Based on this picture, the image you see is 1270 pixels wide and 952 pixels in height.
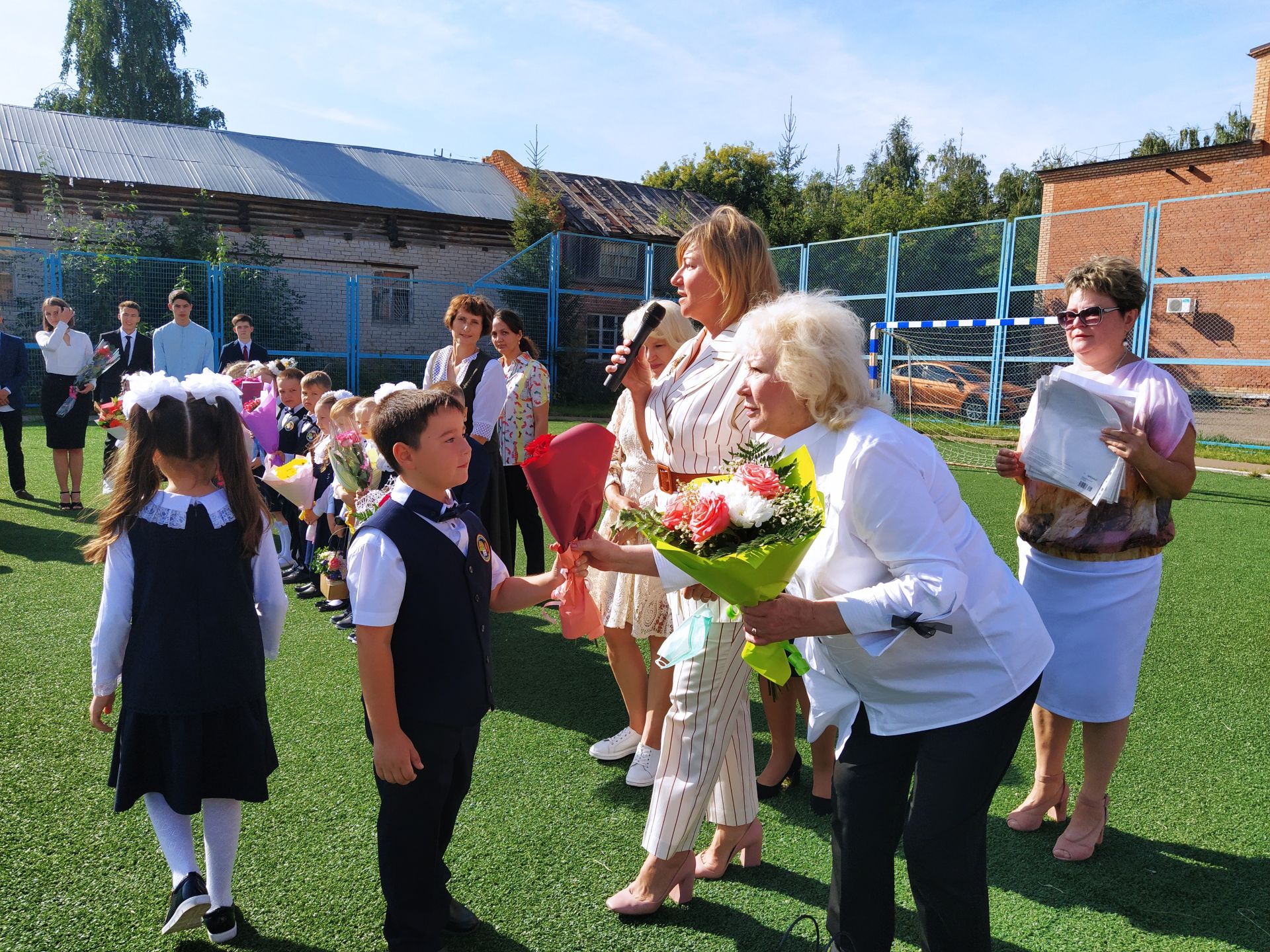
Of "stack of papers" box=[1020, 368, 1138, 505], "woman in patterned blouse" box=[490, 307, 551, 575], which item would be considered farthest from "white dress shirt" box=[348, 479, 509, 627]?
"woman in patterned blouse" box=[490, 307, 551, 575]

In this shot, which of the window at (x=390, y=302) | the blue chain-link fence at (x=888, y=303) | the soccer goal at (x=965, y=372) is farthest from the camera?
the window at (x=390, y=302)

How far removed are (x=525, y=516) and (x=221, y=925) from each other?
13.0ft

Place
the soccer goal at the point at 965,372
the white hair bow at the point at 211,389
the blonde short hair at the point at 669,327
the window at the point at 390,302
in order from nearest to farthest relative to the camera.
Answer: the white hair bow at the point at 211,389
the blonde short hair at the point at 669,327
the soccer goal at the point at 965,372
the window at the point at 390,302

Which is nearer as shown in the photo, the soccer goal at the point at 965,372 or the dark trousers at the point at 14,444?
the dark trousers at the point at 14,444

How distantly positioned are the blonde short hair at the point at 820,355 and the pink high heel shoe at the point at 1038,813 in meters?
1.91

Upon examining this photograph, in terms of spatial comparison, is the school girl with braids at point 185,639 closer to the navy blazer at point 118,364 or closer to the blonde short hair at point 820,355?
the blonde short hair at point 820,355

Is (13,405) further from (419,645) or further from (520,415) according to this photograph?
(419,645)

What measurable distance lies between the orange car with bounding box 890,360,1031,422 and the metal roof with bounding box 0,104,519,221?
13.1 m

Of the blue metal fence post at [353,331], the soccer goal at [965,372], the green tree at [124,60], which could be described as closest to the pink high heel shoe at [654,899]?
the soccer goal at [965,372]

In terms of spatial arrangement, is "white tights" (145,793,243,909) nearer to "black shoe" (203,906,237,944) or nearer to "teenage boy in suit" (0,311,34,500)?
"black shoe" (203,906,237,944)

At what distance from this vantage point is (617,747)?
3719 millimetres

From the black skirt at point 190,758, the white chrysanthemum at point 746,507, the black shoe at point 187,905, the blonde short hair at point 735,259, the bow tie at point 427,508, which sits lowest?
the black shoe at point 187,905

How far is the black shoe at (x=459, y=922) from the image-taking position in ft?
8.39

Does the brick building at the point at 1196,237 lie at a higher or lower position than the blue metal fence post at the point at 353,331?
higher
